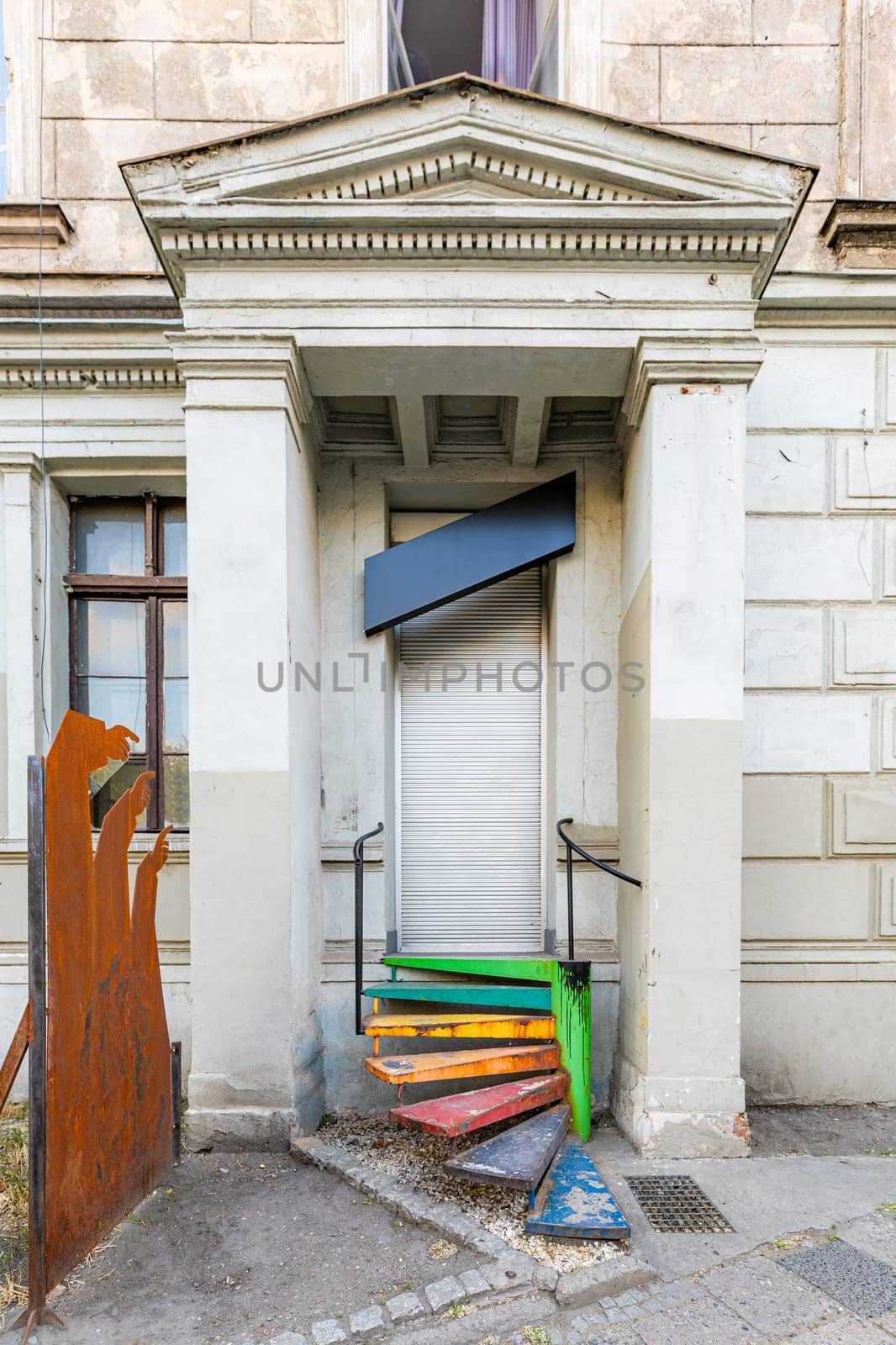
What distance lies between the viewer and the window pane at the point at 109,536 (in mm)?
5566

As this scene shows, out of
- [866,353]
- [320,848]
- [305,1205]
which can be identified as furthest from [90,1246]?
[866,353]

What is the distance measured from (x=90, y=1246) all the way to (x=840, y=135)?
23.9ft

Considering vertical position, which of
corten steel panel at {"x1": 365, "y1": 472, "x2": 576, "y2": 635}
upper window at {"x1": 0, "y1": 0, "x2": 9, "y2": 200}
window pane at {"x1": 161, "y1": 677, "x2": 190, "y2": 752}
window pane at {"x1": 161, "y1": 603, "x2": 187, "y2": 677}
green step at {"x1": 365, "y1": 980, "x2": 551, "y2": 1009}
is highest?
upper window at {"x1": 0, "y1": 0, "x2": 9, "y2": 200}

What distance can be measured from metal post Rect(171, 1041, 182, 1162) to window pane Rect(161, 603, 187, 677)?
247 centimetres

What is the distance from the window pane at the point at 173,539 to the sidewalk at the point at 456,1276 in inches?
142

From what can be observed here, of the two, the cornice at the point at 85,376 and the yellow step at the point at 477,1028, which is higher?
the cornice at the point at 85,376

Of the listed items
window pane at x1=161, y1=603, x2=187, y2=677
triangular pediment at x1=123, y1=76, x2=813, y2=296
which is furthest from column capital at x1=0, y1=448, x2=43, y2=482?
triangular pediment at x1=123, y1=76, x2=813, y2=296

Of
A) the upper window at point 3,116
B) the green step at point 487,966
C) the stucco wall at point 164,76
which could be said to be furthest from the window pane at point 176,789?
the upper window at point 3,116

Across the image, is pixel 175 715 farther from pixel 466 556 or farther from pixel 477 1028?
pixel 477 1028

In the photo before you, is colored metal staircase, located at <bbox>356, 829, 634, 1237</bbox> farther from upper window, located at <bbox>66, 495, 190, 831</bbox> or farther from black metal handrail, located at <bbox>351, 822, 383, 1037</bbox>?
upper window, located at <bbox>66, 495, 190, 831</bbox>

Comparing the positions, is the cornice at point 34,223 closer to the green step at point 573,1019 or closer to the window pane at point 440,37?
the window pane at point 440,37

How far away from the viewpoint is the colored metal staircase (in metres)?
3.29

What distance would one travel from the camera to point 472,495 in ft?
17.7

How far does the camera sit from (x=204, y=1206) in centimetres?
355
